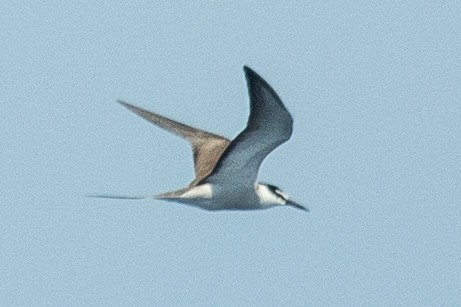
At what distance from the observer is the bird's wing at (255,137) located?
13.1m

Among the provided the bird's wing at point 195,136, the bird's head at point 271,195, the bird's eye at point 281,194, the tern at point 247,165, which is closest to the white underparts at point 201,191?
the tern at point 247,165

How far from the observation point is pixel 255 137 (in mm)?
14656

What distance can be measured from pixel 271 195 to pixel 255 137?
2.36 meters

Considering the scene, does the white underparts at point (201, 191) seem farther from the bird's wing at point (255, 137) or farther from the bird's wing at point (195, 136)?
the bird's wing at point (195, 136)

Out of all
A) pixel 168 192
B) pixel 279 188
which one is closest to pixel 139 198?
pixel 168 192

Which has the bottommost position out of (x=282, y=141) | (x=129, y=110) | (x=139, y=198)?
(x=139, y=198)

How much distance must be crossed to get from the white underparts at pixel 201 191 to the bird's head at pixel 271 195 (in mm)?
896

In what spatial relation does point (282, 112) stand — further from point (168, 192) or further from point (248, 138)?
point (168, 192)

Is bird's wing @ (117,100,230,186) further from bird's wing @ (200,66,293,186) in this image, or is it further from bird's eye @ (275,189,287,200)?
bird's wing @ (200,66,293,186)

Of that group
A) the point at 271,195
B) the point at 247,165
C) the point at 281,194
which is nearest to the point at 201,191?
the point at 247,165

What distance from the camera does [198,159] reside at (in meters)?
18.5

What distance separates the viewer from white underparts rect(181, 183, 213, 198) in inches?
618

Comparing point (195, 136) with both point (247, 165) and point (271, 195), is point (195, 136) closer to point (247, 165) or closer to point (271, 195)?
point (271, 195)

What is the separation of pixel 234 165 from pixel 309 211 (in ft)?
8.48
